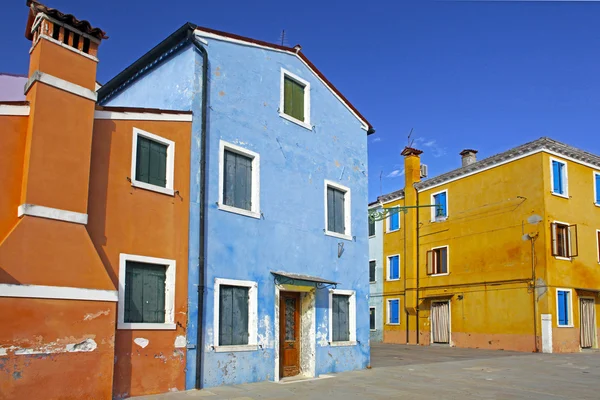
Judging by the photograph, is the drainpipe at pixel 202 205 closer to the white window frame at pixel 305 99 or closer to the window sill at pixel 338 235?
the white window frame at pixel 305 99

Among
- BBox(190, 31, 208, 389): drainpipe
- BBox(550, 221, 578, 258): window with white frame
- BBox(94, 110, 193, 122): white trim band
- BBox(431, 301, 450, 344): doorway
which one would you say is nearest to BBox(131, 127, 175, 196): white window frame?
BBox(94, 110, 193, 122): white trim band

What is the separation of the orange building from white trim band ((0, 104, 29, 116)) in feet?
0.06

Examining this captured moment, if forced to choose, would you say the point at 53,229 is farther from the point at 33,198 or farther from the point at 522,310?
the point at 522,310

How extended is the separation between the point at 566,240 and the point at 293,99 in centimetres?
1554

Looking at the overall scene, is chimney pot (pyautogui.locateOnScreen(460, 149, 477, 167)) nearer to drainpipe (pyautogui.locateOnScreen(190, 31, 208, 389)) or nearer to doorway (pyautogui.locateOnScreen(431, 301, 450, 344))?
doorway (pyautogui.locateOnScreen(431, 301, 450, 344))

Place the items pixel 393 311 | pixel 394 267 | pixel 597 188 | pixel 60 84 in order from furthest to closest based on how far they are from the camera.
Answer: pixel 394 267 < pixel 393 311 < pixel 597 188 < pixel 60 84

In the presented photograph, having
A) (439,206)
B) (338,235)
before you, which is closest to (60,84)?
(338,235)

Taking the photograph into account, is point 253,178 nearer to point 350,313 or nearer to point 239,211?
point 239,211

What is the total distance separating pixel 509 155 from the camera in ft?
82.6

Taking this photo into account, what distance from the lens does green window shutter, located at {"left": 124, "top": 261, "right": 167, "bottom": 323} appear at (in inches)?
401

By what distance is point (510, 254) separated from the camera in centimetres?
2478

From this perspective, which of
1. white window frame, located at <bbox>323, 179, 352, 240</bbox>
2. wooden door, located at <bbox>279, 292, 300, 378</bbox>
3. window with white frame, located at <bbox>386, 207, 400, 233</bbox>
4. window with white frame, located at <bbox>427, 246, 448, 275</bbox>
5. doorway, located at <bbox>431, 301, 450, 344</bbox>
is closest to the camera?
wooden door, located at <bbox>279, 292, 300, 378</bbox>

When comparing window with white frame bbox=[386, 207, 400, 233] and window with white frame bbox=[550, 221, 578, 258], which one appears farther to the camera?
window with white frame bbox=[386, 207, 400, 233]

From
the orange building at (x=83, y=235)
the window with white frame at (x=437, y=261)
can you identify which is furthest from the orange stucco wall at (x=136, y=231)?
the window with white frame at (x=437, y=261)
